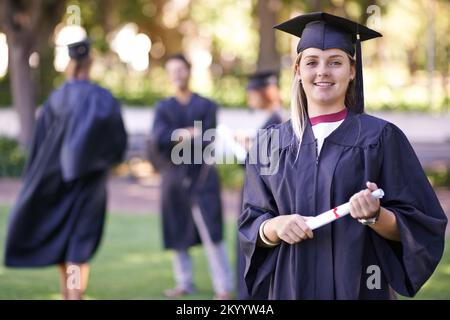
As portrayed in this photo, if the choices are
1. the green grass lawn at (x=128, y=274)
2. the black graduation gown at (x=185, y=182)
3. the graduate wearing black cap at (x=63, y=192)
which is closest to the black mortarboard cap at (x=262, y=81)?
the black graduation gown at (x=185, y=182)

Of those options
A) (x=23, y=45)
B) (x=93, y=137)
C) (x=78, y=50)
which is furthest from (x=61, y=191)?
(x=23, y=45)

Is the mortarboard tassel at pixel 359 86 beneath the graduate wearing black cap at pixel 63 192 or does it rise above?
above

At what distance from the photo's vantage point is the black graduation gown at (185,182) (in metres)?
7.40

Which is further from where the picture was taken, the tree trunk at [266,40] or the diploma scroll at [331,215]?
the tree trunk at [266,40]

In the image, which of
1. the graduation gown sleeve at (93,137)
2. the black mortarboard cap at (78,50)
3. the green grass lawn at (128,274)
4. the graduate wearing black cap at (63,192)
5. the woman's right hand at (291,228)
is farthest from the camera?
the green grass lawn at (128,274)

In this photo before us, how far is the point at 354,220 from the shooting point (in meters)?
3.20

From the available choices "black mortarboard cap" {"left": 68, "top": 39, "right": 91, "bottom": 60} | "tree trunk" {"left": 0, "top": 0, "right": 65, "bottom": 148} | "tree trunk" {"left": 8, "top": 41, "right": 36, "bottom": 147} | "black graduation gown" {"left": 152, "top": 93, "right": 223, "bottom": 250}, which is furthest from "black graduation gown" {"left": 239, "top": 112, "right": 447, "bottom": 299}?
"tree trunk" {"left": 8, "top": 41, "right": 36, "bottom": 147}

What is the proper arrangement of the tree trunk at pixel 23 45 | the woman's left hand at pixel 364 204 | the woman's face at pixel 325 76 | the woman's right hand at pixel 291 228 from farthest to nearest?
1. the tree trunk at pixel 23 45
2. the woman's face at pixel 325 76
3. the woman's right hand at pixel 291 228
4. the woman's left hand at pixel 364 204

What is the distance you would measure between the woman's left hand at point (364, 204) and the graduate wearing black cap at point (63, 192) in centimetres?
366

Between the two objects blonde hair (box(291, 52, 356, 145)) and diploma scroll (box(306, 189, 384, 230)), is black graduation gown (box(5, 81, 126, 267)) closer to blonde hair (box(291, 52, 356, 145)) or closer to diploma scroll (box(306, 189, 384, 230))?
blonde hair (box(291, 52, 356, 145))

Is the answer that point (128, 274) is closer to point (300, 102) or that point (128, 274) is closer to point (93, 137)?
point (93, 137)

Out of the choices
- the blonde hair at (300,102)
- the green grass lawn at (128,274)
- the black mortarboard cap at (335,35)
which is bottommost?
the green grass lawn at (128,274)

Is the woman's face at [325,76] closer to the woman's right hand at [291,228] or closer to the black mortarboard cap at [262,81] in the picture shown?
the woman's right hand at [291,228]
